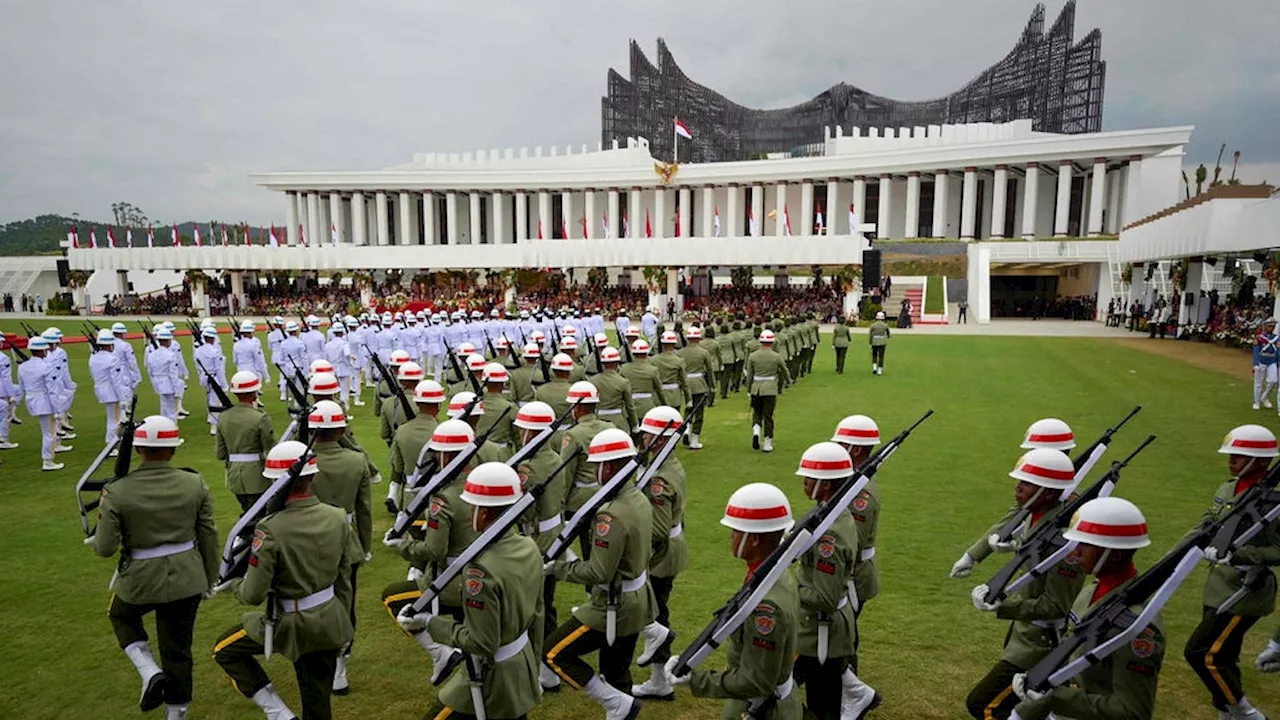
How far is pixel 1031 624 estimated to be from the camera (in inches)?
171

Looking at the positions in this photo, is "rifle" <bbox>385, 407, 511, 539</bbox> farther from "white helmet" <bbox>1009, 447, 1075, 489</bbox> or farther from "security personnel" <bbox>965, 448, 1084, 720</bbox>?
"white helmet" <bbox>1009, 447, 1075, 489</bbox>

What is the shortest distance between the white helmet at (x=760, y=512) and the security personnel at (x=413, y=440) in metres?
3.97

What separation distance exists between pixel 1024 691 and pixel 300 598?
12.6 ft

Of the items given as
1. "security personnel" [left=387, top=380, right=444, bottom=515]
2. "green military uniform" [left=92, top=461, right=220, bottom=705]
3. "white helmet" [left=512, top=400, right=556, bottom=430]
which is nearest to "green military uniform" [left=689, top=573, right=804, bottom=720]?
"white helmet" [left=512, top=400, right=556, bottom=430]

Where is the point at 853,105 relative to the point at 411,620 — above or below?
above

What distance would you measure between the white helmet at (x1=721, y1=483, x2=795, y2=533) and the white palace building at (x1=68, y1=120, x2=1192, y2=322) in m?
41.8

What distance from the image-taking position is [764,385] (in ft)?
40.6

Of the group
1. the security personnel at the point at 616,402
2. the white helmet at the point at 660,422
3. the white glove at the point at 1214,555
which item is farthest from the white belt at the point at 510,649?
the security personnel at the point at 616,402

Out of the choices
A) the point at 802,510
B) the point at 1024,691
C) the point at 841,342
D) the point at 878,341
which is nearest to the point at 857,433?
the point at 1024,691

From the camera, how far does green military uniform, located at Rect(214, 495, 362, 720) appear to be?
427cm

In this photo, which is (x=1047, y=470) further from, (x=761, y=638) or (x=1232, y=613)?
(x=761, y=638)

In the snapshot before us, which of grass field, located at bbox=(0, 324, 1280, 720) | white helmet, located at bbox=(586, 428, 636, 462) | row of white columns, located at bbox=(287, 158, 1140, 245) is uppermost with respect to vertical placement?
row of white columns, located at bbox=(287, 158, 1140, 245)

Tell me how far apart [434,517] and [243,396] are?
431 centimetres

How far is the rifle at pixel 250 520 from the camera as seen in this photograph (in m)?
4.41
